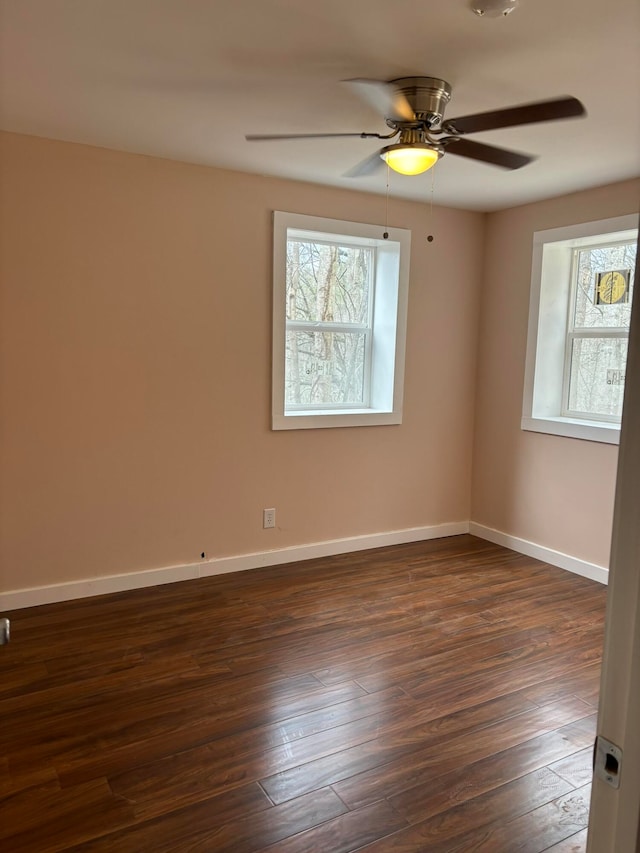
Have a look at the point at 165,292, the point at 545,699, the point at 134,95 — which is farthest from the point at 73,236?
the point at 545,699

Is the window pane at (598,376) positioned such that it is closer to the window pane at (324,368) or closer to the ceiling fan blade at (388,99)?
the window pane at (324,368)

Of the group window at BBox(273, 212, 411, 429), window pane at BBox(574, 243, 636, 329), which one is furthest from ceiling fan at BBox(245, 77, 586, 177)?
window pane at BBox(574, 243, 636, 329)

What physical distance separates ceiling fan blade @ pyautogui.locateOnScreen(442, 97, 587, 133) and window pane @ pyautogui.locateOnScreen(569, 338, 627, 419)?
2.17 meters

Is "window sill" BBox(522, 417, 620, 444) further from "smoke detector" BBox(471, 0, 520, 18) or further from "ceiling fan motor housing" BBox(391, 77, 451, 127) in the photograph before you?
"smoke detector" BBox(471, 0, 520, 18)

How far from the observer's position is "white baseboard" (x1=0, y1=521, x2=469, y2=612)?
10.7ft

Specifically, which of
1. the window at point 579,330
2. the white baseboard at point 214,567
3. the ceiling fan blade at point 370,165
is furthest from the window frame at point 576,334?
the ceiling fan blade at point 370,165

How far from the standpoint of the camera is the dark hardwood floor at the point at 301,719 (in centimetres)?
183

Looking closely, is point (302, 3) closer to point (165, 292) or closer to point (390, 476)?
point (165, 292)

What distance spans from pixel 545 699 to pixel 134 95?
3.03 metres

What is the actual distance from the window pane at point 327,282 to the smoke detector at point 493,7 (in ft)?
7.60

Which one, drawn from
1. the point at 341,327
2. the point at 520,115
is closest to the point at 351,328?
the point at 341,327

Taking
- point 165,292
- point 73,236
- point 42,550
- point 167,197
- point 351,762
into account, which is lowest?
point 351,762

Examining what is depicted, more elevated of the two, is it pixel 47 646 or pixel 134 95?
pixel 134 95

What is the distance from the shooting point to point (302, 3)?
5.81 feet
